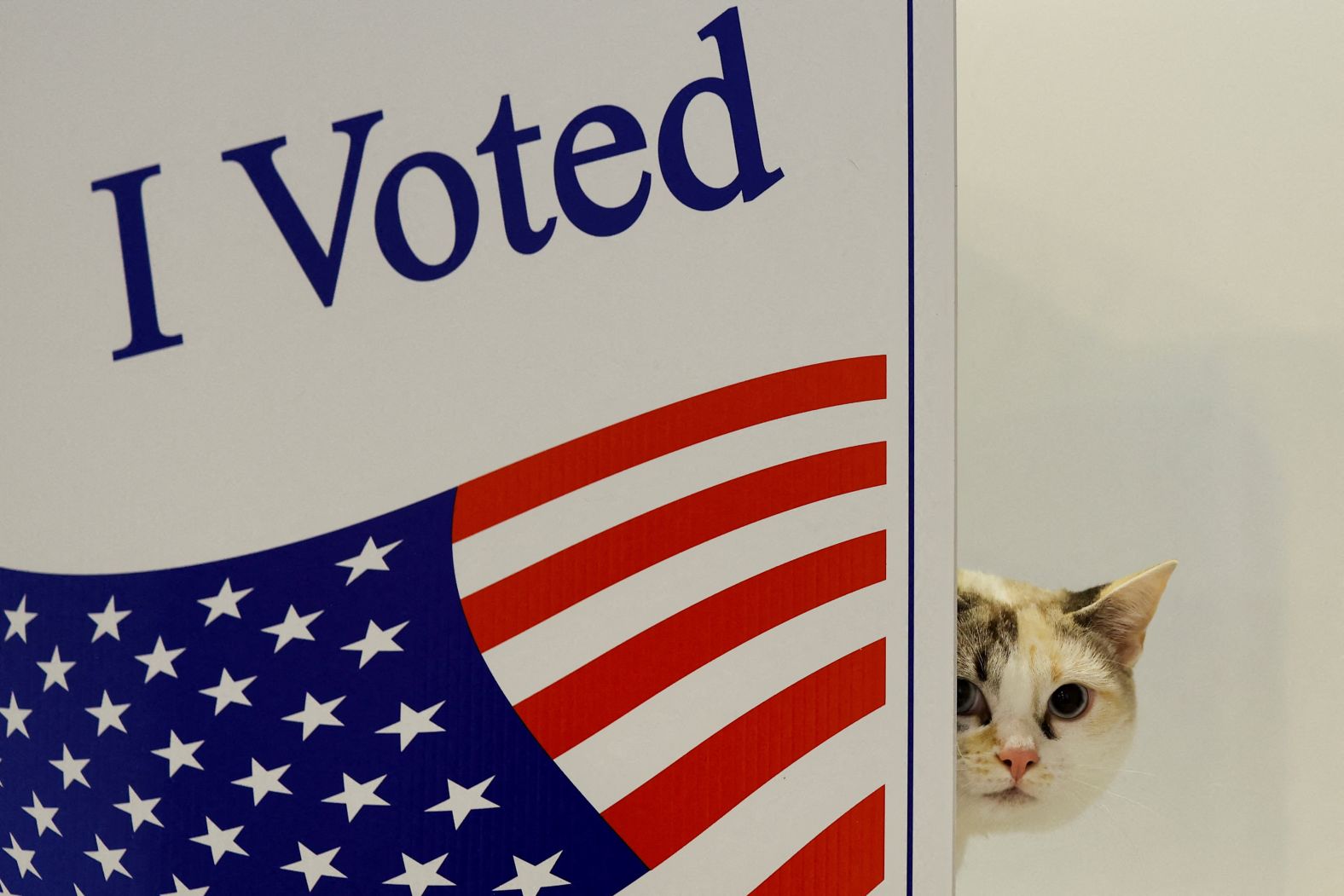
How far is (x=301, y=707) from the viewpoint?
66 centimetres

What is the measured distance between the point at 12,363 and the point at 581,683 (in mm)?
513

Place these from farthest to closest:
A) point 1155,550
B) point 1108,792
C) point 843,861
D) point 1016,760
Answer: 1. point 1155,550
2. point 1108,792
3. point 1016,760
4. point 843,861

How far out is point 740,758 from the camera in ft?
2.12

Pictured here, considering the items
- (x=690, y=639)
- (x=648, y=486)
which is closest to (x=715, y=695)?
(x=690, y=639)

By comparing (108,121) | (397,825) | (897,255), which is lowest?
(397,825)

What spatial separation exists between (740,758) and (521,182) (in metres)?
0.43

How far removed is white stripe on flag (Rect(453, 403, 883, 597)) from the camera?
0.66m

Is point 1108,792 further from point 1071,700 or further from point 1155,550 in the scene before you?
point 1155,550

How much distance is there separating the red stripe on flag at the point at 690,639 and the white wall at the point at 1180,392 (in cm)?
47

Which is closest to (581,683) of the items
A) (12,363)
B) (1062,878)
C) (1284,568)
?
(12,363)

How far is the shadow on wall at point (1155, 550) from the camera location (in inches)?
40.2

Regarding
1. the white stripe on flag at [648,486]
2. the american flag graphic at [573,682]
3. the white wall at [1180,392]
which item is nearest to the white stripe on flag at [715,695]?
the american flag graphic at [573,682]

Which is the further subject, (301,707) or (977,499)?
(977,499)

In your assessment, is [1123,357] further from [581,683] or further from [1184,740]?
[581,683]
